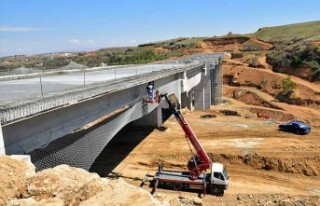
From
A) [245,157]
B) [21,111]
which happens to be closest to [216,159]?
[245,157]

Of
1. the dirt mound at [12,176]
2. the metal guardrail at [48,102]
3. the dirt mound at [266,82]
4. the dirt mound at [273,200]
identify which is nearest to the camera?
the dirt mound at [12,176]

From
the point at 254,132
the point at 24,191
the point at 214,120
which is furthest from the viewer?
the point at 214,120

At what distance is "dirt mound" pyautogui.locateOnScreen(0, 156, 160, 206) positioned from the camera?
903 centimetres

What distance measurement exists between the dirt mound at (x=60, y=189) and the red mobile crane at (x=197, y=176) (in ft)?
40.0

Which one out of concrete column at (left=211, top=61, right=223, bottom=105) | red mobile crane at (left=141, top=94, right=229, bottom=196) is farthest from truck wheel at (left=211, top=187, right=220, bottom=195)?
concrete column at (left=211, top=61, right=223, bottom=105)

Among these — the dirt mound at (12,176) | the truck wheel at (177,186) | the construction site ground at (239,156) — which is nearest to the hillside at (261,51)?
the construction site ground at (239,156)

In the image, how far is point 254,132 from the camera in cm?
3572

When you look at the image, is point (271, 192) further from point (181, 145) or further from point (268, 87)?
point (268, 87)

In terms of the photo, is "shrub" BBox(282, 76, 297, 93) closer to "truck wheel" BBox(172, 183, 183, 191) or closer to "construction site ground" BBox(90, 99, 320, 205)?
"construction site ground" BBox(90, 99, 320, 205)

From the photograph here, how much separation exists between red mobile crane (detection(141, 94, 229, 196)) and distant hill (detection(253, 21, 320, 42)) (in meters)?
83.3

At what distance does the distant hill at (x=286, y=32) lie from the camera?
101812mm

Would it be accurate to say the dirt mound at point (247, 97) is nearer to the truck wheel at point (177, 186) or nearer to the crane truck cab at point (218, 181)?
the crane truck cab at point (218, 181)

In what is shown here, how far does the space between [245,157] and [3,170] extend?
21.6m

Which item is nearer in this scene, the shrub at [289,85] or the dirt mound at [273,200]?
the dirt mound at [273,200]
